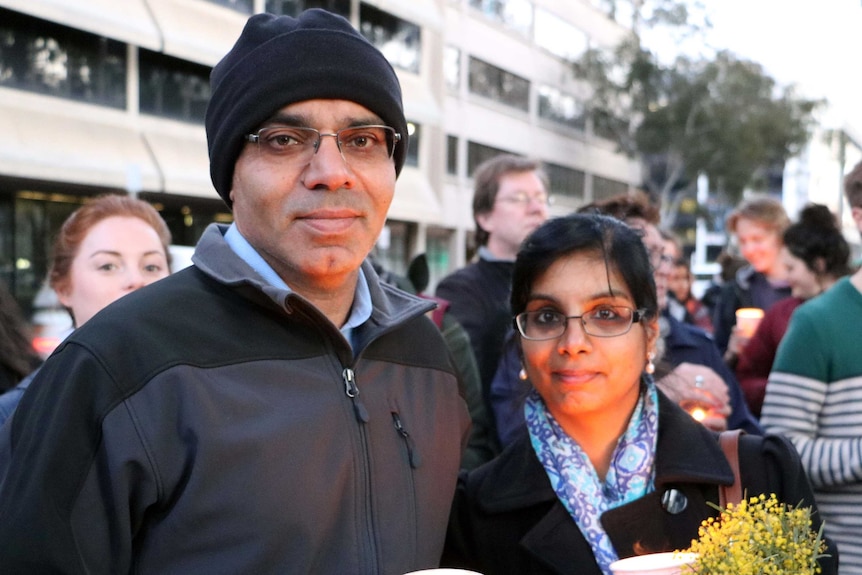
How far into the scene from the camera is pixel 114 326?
6.64 feet

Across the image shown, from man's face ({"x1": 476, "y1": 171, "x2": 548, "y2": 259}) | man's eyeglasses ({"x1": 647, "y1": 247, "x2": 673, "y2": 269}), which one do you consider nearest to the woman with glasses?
man's eyeglasses ({"x1": 647, "y1": 247, "x2": 673, "y2": 269})

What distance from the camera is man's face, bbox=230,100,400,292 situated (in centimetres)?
221

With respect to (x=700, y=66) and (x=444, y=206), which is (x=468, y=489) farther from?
(x=700, y=66)

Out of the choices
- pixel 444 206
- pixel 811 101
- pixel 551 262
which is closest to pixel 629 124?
pixel 811 101

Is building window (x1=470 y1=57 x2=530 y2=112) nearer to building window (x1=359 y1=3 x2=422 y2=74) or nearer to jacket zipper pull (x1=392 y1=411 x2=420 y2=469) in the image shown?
building window (x1=359 y1=3 x2=422 y2=74)

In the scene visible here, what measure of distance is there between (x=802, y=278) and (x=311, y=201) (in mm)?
4617

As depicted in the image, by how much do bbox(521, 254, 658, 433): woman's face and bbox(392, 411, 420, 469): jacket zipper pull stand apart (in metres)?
0.68

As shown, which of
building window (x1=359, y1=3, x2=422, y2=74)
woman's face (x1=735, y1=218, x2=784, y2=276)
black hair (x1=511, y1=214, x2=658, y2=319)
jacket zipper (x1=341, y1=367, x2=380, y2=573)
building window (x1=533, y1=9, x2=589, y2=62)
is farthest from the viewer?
building window (x1=533, y1=9, x2=589, y2=62)

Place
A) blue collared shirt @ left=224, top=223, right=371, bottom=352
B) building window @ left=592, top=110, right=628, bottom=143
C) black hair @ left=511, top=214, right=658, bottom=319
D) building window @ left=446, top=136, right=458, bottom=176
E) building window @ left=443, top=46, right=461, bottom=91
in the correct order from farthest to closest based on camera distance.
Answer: building window @ left=592, top=110, right=628, bottom=143, building window @ left=446, top=136, right=458, bottom=176, building window @ left=443, top=46, right=461, bottom=91, black hair @ left=511, top=214, right=658, bottom=319, blue collared shirt @ left=224, top=223, right=371, bottom=352

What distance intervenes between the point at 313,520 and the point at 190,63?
75.2ft

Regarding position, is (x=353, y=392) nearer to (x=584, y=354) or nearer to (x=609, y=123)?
(x=584, y=354)

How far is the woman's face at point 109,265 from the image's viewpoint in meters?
3.77

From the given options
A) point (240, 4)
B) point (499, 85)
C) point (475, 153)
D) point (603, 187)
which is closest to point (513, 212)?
point (240, 4)

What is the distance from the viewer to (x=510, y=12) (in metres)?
42.9
